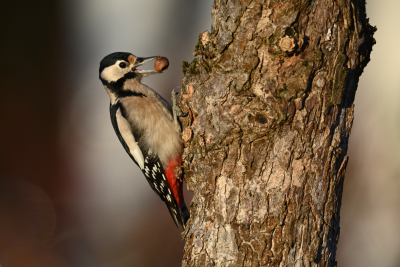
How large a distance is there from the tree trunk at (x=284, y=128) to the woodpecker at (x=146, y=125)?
2.74ft

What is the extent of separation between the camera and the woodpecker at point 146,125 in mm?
2770

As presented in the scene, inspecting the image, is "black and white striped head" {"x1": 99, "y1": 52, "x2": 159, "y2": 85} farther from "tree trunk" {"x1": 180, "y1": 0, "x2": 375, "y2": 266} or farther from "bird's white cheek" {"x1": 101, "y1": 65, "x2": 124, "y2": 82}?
"tree trunk" {"x1": 180, "y1": 0, "x2": 375, "y2": 266}

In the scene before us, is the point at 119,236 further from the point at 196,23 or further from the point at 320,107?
the point at 320,107

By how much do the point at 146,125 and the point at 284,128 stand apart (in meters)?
1.29

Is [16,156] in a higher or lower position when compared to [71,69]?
lower

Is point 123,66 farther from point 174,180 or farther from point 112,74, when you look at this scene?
point 174,180

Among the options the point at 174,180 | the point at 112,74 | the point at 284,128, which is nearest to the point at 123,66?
the point at 112,74

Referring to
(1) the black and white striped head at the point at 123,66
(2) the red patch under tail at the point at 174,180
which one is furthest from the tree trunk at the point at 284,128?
(1) the black and white striped head at the point at 123,66

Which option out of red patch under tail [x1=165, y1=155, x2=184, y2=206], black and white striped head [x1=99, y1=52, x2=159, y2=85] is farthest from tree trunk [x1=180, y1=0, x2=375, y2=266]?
black and white striped head [x1=99, y1=52, x2=159, y2=85]

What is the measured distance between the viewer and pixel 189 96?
216cm

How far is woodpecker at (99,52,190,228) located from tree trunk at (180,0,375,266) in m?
0.84

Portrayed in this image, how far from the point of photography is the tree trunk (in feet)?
5.92

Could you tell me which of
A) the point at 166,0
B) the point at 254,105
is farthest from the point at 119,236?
the point at 254,105

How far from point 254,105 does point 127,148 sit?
155 centimetres
